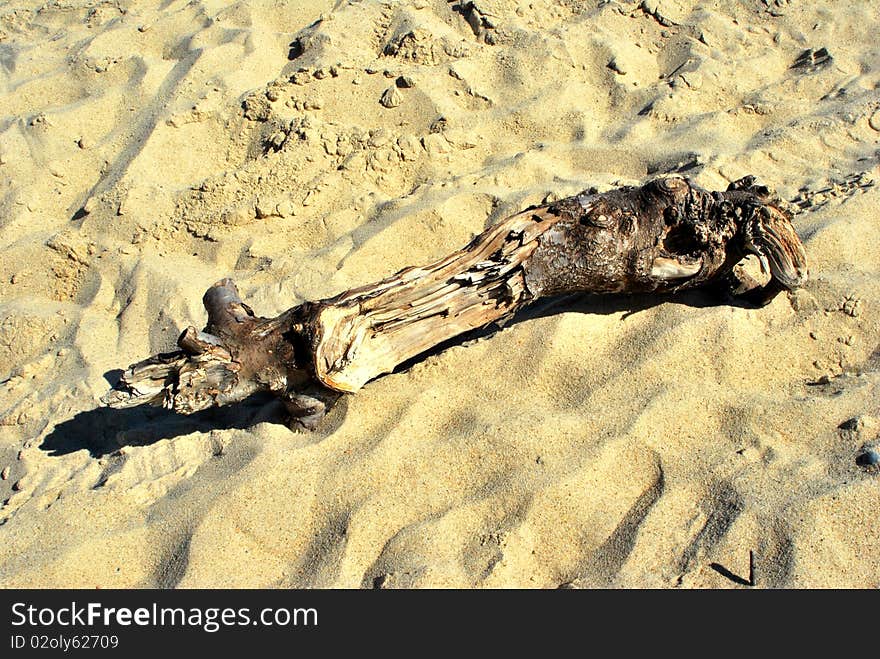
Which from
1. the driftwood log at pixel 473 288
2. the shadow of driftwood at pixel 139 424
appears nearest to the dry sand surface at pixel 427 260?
the shadow of driftwood at pixel 139 424

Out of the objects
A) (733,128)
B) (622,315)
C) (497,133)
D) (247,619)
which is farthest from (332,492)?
(733,128)

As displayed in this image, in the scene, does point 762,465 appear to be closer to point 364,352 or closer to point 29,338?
point 364,352

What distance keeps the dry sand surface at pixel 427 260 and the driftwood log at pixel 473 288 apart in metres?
0.18

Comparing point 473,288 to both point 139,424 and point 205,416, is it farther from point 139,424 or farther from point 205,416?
point 139,424

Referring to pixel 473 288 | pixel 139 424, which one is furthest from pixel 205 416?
pixel 473 288

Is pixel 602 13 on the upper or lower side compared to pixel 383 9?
lower

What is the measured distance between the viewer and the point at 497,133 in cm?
386

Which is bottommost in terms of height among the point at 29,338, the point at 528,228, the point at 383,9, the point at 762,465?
the point at 762,465

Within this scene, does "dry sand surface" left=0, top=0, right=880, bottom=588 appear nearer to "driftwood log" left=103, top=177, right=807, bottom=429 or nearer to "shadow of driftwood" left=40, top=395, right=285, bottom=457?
"shadow of driftwood" left=40, top=395, right=285, bottom=457

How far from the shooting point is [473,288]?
8.16 ft

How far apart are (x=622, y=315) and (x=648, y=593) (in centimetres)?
113

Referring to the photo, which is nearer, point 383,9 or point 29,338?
point 29,338

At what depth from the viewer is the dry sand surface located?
212 cm

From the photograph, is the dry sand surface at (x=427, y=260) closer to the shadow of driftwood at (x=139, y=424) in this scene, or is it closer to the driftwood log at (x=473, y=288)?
the shadow of driftwood at (x=139, y=424)
